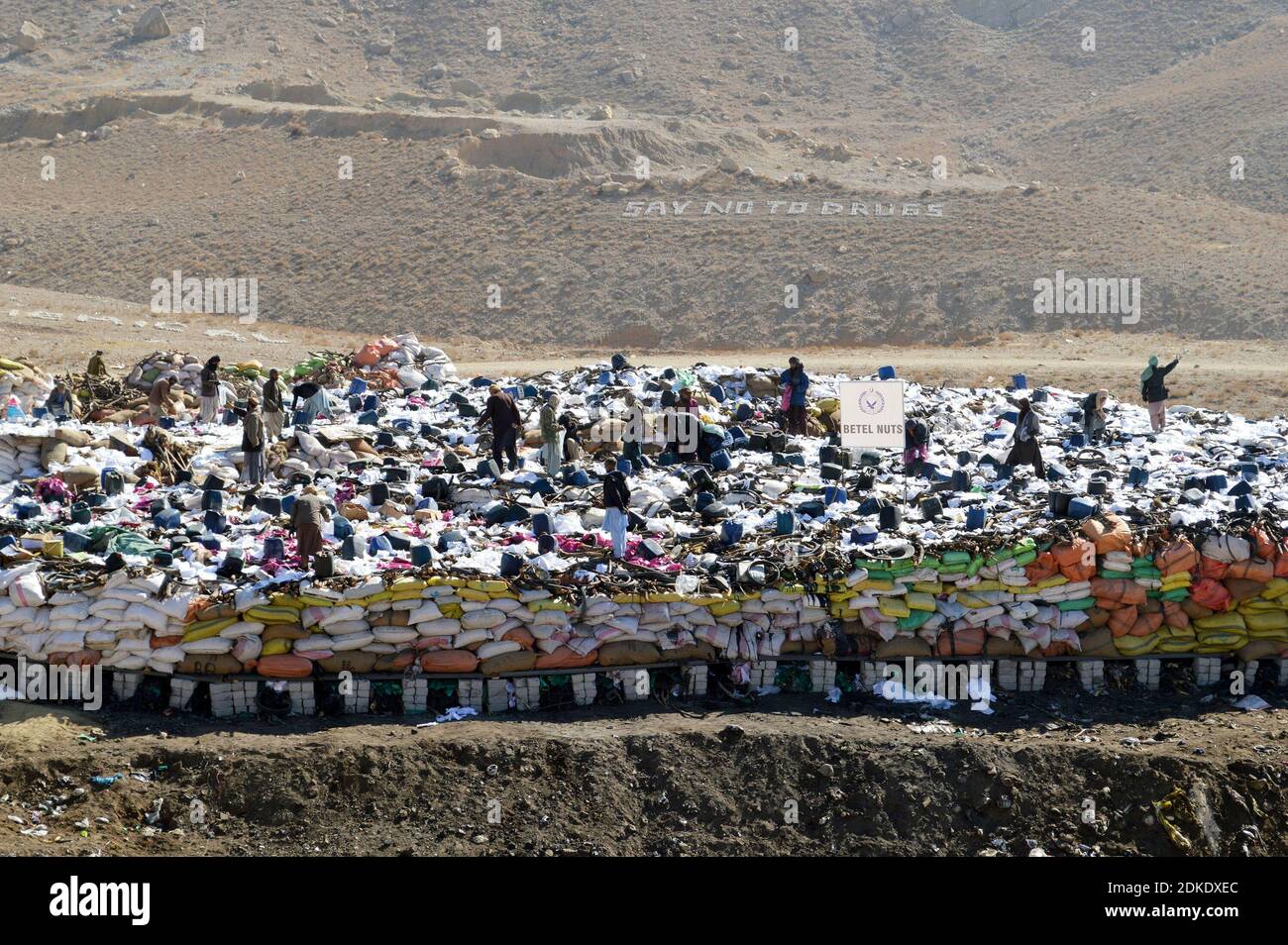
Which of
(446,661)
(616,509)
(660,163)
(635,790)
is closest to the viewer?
(635,790)

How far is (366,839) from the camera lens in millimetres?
9156

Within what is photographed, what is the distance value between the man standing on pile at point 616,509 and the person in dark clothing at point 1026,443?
3967mm

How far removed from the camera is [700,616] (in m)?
10.6

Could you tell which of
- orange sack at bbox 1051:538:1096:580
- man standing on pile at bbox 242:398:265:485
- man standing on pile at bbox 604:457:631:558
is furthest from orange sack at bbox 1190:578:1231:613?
man standing on pile at bbox 242:398:265:485

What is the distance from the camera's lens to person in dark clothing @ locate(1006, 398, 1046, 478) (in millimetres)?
12938

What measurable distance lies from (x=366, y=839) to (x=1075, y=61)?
148 ft

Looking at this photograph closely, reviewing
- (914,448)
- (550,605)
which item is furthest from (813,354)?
(550,605)

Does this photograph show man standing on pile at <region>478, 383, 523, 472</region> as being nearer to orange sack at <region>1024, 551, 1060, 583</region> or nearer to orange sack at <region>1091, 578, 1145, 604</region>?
orange sack at <region>1024, 551, 1060, 583</region>

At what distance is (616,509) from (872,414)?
403cm

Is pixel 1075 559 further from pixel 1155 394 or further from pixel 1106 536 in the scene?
pixel 1155 394

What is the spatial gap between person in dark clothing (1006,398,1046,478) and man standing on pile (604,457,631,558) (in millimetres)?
3967

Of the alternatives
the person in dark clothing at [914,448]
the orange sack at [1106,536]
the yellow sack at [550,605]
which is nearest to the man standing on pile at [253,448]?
the yellow sack at [550,605]

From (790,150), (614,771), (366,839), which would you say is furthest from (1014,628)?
(790,150)

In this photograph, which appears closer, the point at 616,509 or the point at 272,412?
the point at 616,509
